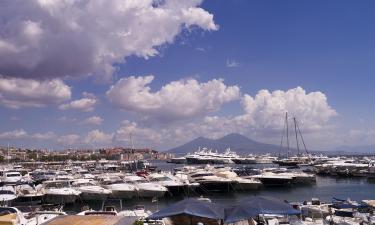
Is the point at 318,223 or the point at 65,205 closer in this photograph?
the point at 318,223

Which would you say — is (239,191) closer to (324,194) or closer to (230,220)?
(324,194)

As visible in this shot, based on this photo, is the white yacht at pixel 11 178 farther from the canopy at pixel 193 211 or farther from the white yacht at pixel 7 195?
the canopy at pixel 193 211

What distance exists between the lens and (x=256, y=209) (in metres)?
19.8

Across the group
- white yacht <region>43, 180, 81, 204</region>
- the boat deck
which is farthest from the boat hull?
the boat deck

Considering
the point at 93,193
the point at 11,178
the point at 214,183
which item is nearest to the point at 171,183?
the point at 214,183

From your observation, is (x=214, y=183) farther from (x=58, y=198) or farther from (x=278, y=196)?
(x=58, y=198)

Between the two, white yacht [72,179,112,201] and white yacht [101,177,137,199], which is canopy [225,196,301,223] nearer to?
white yacht [72,179,112,201]

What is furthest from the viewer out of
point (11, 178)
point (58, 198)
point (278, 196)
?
point (11, 178)

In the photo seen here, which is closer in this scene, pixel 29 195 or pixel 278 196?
pixel 29 195

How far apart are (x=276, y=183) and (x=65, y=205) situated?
124 feet

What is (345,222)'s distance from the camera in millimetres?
25547

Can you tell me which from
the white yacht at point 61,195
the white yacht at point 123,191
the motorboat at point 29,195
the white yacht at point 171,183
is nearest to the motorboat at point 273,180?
the white yacht at point 171,183

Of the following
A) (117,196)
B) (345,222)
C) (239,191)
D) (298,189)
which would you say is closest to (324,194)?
(298,189)

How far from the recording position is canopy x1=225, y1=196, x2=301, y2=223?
64.3 ft
